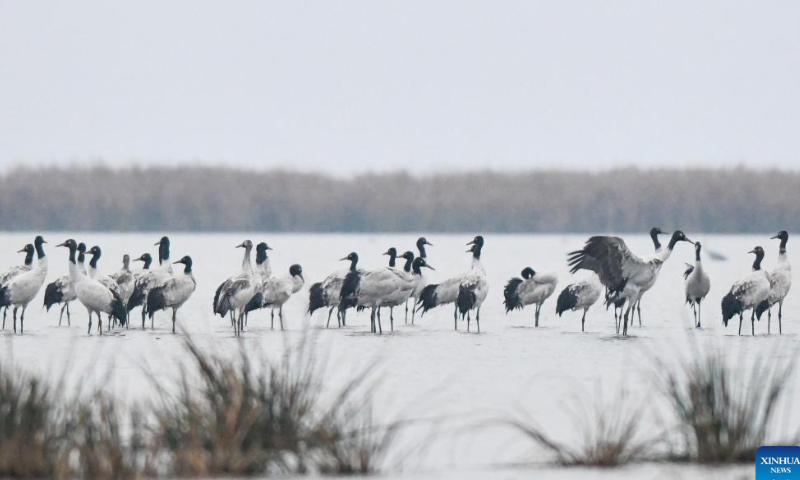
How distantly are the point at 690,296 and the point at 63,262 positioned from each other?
22.7 meters

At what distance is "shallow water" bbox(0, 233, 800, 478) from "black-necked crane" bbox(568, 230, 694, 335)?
2.10 ft

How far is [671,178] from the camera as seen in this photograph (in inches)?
2030


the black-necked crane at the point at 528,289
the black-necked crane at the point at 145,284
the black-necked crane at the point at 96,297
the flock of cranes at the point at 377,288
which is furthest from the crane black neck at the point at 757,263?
the black-necked crane at the point at 96,297

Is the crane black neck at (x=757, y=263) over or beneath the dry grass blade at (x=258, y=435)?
over

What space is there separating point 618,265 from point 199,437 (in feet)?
33.1

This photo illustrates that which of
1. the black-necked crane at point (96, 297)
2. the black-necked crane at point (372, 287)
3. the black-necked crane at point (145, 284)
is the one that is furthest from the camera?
the black-necked crane at point (145, 284)

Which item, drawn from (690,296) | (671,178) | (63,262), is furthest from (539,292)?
(671,178)

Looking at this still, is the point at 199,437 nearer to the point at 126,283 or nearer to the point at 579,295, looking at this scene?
the point at 579,295

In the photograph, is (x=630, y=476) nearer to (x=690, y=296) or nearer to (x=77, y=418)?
(x=77, y=418)

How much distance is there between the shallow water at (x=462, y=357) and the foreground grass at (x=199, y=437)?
0.30 metres

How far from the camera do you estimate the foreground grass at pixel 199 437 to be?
620 cm

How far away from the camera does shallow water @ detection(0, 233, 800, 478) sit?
25.5 feet

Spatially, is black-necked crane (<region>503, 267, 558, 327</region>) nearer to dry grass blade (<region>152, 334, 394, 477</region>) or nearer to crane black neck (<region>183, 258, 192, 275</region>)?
crane black neck (<region>183, 258, 192, 275</region>)

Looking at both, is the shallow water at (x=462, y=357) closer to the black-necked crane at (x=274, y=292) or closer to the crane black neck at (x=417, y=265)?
the black-necked crane at (x=274, y=292)
